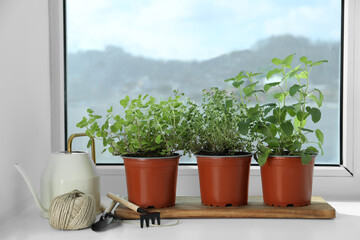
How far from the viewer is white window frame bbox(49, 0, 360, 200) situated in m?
1.44

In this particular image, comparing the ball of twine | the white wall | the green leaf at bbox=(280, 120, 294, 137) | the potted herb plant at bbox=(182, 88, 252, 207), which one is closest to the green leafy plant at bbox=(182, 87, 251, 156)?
the potted herb plant at bbox=(182, 88, 252, 207)

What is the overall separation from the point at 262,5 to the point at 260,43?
0.45 ft

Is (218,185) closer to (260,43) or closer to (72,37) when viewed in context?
(260,43)

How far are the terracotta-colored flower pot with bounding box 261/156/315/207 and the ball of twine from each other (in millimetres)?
507

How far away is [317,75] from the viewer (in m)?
1.52

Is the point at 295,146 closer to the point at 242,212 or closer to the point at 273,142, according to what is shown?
the point at 273,142

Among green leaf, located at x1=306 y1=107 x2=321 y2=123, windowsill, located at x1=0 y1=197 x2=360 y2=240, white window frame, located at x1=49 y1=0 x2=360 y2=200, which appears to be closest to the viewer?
windowsill, located at x1=0 y1=197 x2=360 y2=240

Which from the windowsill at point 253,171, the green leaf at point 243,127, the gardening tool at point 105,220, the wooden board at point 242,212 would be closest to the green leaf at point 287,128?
the green leaf at point 243,127

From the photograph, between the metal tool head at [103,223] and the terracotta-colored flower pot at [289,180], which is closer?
the metal tool head at [103,223]

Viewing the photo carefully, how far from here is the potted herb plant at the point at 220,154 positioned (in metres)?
1.17

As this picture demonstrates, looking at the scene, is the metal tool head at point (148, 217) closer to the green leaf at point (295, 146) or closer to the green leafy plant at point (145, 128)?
the green leafy plant at point (145, 128)

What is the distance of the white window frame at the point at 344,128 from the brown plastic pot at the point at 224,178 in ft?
0.90

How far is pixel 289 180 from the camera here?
3.82 ft

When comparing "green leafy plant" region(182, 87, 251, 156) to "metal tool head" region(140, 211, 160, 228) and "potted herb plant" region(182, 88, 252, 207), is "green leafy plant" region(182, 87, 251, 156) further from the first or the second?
"metal tool head" region(140, 211, 160, 228)
